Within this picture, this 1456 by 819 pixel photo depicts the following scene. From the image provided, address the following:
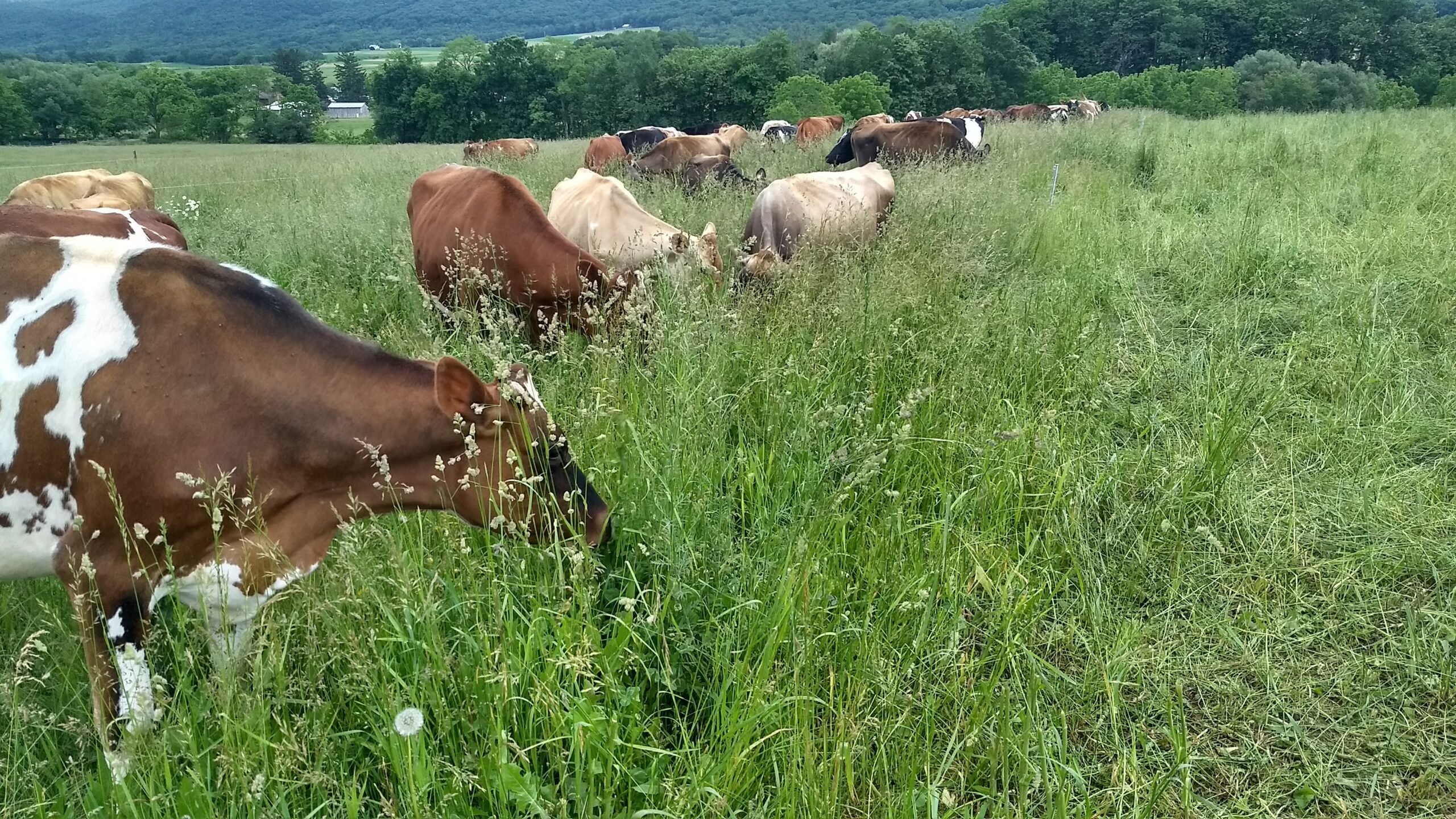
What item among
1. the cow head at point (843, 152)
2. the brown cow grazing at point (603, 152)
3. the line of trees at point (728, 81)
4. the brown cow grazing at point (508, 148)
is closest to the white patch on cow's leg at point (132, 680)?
the brown cow grazing at point (603, 152)

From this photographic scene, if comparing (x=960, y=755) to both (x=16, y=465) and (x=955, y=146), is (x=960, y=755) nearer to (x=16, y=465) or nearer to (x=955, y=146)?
(x=16, y=465)

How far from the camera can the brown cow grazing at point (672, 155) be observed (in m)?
12.8

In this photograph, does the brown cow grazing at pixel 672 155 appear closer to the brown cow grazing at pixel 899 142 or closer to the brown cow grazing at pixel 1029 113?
the brown cow grazing at pixel 899 142

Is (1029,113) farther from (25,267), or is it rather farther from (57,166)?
(25,267)

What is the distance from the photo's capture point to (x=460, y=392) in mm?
2434

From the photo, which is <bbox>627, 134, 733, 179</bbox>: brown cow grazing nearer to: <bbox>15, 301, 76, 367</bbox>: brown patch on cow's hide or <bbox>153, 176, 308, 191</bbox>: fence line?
<bbox>153, 176, 308, 191</bbox>: fence line

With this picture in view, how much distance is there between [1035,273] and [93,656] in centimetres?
655

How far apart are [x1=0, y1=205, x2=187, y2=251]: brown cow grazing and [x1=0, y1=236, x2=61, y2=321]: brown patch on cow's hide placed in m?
1.14


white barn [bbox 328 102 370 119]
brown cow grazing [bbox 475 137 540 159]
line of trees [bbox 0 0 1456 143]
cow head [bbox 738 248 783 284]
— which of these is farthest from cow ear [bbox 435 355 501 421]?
white barn [bbox 328 102 370 119]

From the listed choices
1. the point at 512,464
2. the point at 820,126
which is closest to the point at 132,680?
the point at 512,464

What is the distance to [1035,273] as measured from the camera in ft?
22.1

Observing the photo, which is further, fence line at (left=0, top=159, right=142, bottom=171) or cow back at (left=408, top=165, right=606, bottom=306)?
fence line at (left=0, top=159, right=142, bottom=171)

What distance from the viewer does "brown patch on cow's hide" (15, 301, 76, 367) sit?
2.37 m

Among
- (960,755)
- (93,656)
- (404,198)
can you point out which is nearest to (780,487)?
(960,755)
